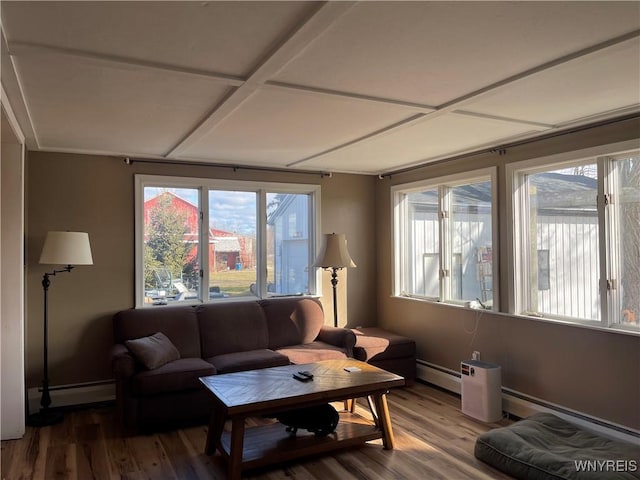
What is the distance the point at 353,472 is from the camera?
3.10m

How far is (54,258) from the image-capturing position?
3896 mm

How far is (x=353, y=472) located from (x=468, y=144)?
111 inches

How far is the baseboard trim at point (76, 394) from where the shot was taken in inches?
166

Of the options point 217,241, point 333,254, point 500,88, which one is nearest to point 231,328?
point 217,241

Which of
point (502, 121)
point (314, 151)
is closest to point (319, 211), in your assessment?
point (314, 151)

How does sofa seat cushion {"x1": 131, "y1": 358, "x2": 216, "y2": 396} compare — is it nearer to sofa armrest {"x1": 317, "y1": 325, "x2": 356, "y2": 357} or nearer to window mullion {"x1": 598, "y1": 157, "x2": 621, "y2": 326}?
sofa armrest {"x1": 317, "y1": 325, "x2": 356, "y2": 357}

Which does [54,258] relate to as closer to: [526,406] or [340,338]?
[340,338]

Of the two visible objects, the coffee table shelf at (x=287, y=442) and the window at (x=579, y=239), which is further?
the window at (x=579, y=239)

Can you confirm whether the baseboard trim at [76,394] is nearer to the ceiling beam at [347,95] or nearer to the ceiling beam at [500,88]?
the ceiling beam at [500,88]

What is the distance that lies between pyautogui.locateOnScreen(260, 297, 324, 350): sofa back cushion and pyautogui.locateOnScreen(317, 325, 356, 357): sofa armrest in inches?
4.0

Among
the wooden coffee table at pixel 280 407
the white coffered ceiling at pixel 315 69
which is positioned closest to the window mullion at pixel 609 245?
the white coffered ceiling at pixel 315 69

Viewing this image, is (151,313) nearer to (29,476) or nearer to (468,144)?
(29,476)

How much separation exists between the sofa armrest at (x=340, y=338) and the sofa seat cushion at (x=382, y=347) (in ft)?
0.29

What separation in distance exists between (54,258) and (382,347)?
3096mm
